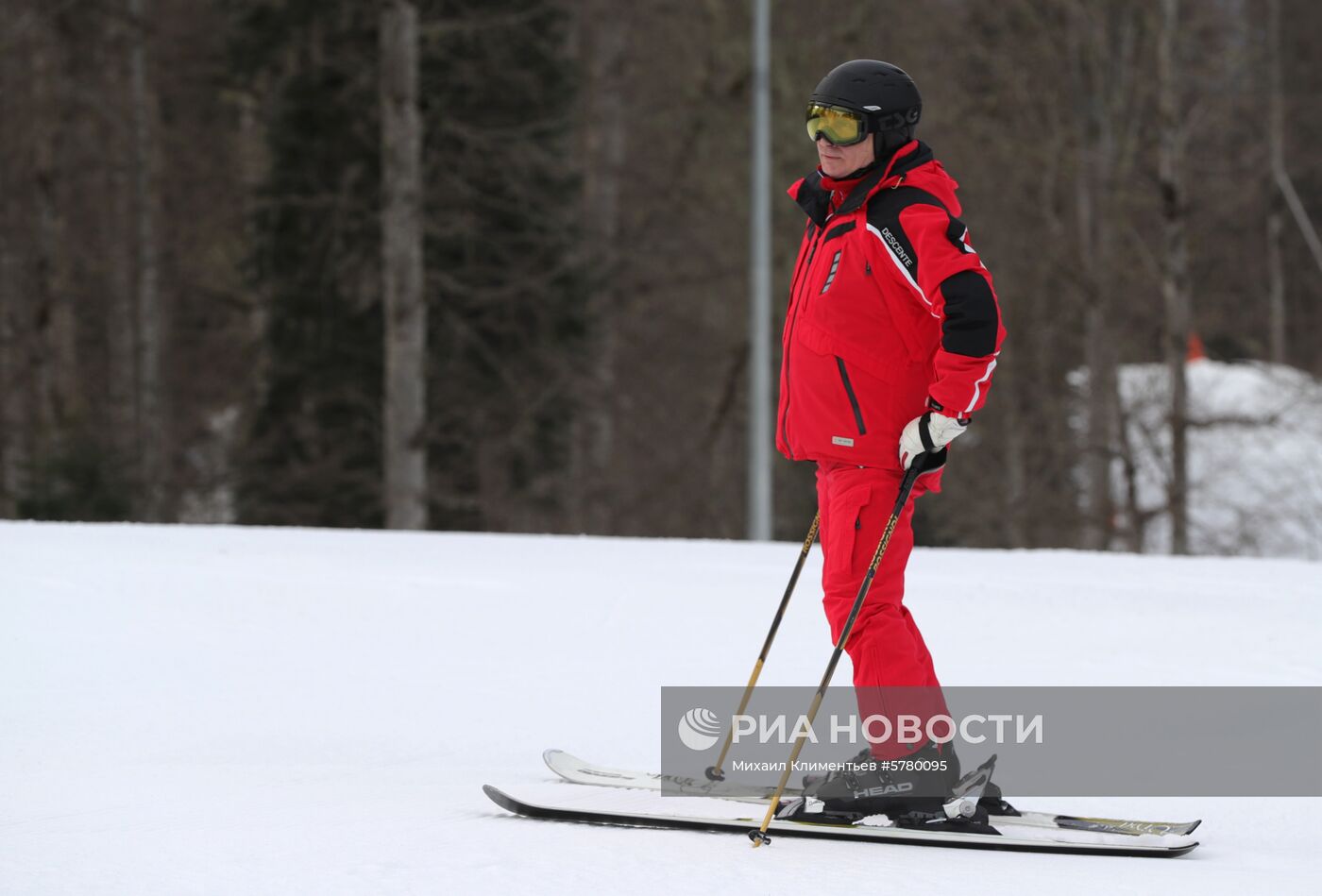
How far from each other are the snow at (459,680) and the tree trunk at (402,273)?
6632 millimetres

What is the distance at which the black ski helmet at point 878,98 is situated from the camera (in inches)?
143

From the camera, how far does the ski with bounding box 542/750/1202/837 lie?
3592 mm

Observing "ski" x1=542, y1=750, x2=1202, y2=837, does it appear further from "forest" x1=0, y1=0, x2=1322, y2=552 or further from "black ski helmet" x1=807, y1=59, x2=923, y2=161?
"forest" x1=0, y1=0, x2=1322, y2=552

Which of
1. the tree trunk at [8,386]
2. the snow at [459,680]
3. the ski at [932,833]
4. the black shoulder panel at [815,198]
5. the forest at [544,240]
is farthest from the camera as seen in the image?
the tree trunk at [8,386]

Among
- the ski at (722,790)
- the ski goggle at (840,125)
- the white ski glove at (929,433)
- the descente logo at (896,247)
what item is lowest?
the ski at (722,790)

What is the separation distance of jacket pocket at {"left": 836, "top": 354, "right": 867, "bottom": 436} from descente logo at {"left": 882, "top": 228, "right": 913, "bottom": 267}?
0.29 metres

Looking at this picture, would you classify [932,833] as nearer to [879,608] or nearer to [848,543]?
[879,608]

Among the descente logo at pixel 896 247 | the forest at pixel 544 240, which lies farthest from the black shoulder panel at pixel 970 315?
the forest at pixel 544 240

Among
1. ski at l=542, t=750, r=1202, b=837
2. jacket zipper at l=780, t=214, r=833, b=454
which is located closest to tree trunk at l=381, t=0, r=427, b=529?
ski at l=542, t=750, r=1202, b=837

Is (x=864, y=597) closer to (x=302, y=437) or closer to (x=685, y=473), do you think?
(x=302, y=437)

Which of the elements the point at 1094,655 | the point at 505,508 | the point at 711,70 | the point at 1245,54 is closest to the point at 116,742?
the point at 1094,655

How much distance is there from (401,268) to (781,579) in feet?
28.7

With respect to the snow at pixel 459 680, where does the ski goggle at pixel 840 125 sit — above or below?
above

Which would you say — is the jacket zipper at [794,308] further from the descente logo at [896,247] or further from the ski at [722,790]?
the ski at [722,790]
